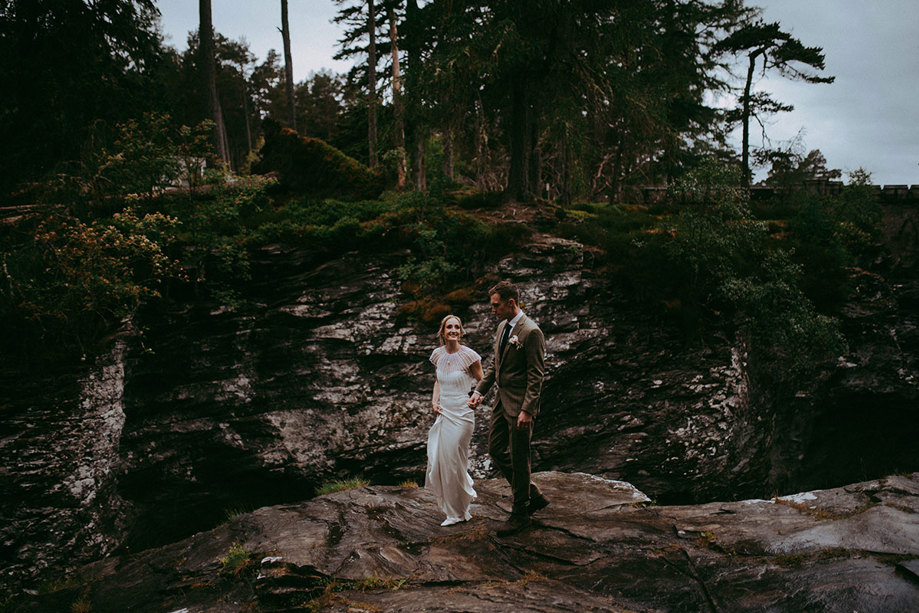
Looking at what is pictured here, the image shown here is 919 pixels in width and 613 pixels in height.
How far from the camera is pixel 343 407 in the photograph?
365 inches

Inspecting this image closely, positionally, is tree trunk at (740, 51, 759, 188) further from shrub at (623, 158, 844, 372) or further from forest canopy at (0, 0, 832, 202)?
shrub at (623, 158, 844, 372)

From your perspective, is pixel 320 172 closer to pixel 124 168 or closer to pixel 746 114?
pixel 124 168

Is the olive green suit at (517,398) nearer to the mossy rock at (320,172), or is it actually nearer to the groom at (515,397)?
the groom at (515,397)

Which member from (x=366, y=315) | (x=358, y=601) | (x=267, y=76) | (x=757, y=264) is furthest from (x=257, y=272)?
(x=267, y=76)

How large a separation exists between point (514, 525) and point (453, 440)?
1.05 metres

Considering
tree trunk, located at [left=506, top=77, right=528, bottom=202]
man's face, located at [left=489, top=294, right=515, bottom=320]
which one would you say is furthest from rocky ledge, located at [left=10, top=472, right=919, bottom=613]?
tree trunk, located at [left=506, top=77, right=528, bottom=202]

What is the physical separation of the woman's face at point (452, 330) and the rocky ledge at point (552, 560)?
2052 millimetres

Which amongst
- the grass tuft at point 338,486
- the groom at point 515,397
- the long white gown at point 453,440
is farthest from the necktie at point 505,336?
the grass tuft at point 338,486

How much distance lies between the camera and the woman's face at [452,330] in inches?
211

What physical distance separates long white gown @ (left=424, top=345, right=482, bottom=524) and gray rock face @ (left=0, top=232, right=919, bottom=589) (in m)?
3.39

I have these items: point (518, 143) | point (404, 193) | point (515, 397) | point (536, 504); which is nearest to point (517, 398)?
point (515, 397)

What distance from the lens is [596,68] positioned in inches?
482

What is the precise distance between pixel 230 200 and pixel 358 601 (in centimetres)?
905

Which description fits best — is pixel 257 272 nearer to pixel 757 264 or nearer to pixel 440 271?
pixel 440 271
